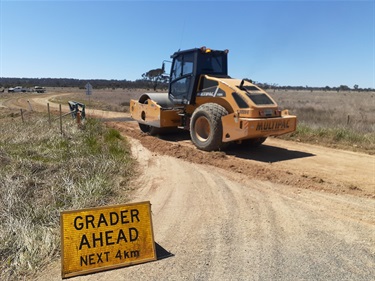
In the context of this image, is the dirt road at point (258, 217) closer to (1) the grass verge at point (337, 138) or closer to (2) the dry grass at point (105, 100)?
(1) the grass verge at point (337, 138)

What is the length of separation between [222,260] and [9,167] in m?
5.68

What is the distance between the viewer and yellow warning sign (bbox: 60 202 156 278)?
3.81 meters

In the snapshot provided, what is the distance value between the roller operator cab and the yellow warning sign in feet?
17.2

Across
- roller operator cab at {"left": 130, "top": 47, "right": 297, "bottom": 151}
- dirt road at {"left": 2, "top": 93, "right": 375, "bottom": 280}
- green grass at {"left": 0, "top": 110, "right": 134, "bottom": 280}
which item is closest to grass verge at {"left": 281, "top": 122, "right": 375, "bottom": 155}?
dirt road at {"left": 2, "top": 93, "right": 375, "bottom": 280}

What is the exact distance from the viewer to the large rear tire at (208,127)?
9.66 meters

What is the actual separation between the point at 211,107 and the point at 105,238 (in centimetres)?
651

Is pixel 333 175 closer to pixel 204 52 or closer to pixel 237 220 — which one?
pixel 237 220

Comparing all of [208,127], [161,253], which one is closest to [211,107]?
[208,127]

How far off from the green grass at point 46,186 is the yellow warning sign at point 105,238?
1.53 ft

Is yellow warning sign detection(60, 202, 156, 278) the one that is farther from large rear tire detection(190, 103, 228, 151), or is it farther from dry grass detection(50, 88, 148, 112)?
dry grass detection(50, 88, 148, 112)

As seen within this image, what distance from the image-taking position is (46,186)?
21.2ft

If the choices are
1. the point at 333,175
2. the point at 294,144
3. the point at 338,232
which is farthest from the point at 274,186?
the point at 294,144

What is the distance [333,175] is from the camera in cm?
745

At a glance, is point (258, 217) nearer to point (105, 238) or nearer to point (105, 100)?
point (105, 238)
